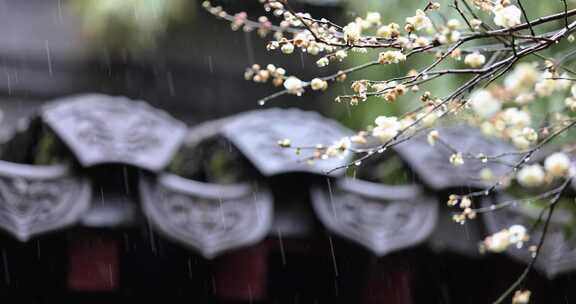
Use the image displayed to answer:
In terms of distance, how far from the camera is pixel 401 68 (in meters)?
5.37

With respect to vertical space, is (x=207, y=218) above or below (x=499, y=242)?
below

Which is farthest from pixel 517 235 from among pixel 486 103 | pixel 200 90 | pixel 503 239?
pixel 200 90

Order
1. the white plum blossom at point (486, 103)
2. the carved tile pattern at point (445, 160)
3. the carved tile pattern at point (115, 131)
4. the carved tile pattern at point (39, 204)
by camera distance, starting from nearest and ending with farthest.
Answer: the white plum blossom at point (486, 103), the carved tile pattern at point (39, 204), the carved tile pattern at point (115, 131), the carved tile pattern at point (445, 160)

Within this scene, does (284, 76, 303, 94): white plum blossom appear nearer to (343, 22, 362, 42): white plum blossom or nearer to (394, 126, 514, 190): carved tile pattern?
(343, 22, 362, 42): white plum blossom

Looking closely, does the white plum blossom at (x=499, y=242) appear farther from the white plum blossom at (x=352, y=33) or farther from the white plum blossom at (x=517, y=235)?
the white plum blossom at (x=352, y=33)

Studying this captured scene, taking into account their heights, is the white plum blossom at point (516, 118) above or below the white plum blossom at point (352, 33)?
above

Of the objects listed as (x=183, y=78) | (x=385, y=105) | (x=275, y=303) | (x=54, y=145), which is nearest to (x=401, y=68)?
(x=385, y=105)

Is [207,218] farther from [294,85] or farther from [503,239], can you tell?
[503,239]

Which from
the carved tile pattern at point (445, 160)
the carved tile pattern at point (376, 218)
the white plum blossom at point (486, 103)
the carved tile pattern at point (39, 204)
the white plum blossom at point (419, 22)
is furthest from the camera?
the carved tile pattern at point (445, 160)

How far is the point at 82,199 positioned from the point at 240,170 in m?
0.73

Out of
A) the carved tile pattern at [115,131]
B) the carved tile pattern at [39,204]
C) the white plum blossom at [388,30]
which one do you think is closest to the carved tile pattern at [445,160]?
the carved tile pattern at [115,131]

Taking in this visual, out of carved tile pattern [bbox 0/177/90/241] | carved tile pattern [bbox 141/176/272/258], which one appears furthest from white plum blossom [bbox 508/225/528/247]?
carved tile pattern [bbox 0/177/90/241]

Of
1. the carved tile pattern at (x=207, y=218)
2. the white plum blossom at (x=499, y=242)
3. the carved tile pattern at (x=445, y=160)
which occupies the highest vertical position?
the white plum blossom at (x=499, y=242)

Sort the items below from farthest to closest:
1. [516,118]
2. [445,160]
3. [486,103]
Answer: [445,160], [516,118], [486,103]
